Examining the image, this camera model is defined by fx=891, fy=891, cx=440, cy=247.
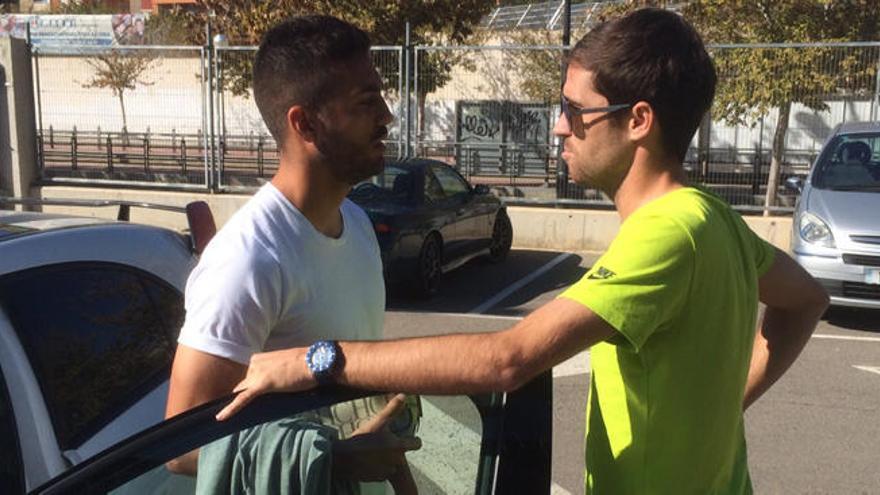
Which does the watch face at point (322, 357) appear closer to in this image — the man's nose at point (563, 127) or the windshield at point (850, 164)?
the man's nose at point (563, 127)

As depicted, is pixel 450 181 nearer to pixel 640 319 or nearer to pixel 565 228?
pixel 565 228

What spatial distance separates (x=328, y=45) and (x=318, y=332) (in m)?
0.62

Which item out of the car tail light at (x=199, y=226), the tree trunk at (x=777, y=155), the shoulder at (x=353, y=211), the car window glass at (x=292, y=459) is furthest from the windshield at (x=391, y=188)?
the car window glass at (x=292, y=459)

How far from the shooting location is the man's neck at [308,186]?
1967 millimetres

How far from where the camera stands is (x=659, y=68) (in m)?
1.63

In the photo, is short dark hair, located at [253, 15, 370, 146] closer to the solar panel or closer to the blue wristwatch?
the blue wristwatch

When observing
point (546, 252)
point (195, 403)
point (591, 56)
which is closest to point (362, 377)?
point (195, 403)

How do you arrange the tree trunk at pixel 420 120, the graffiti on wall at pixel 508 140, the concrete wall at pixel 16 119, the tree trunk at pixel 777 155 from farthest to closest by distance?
1. the graffiti on wall at pixel 508 140
2. the tree trunk at pixel 420 120
3. the concrete wall at pixel 16 119
4. the tree trunk at pixel 777 155

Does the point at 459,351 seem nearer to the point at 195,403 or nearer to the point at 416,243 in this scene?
the point at 195,403

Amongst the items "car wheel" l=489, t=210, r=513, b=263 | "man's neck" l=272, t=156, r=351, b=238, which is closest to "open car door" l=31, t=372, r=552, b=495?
"man's neck" l=272, t=156, r=351, b=238

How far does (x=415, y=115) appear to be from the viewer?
13922mm

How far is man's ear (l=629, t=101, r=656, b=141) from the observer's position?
1.66 meters

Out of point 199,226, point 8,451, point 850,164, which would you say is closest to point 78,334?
point 8,451

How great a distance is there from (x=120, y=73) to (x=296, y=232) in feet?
49.4
